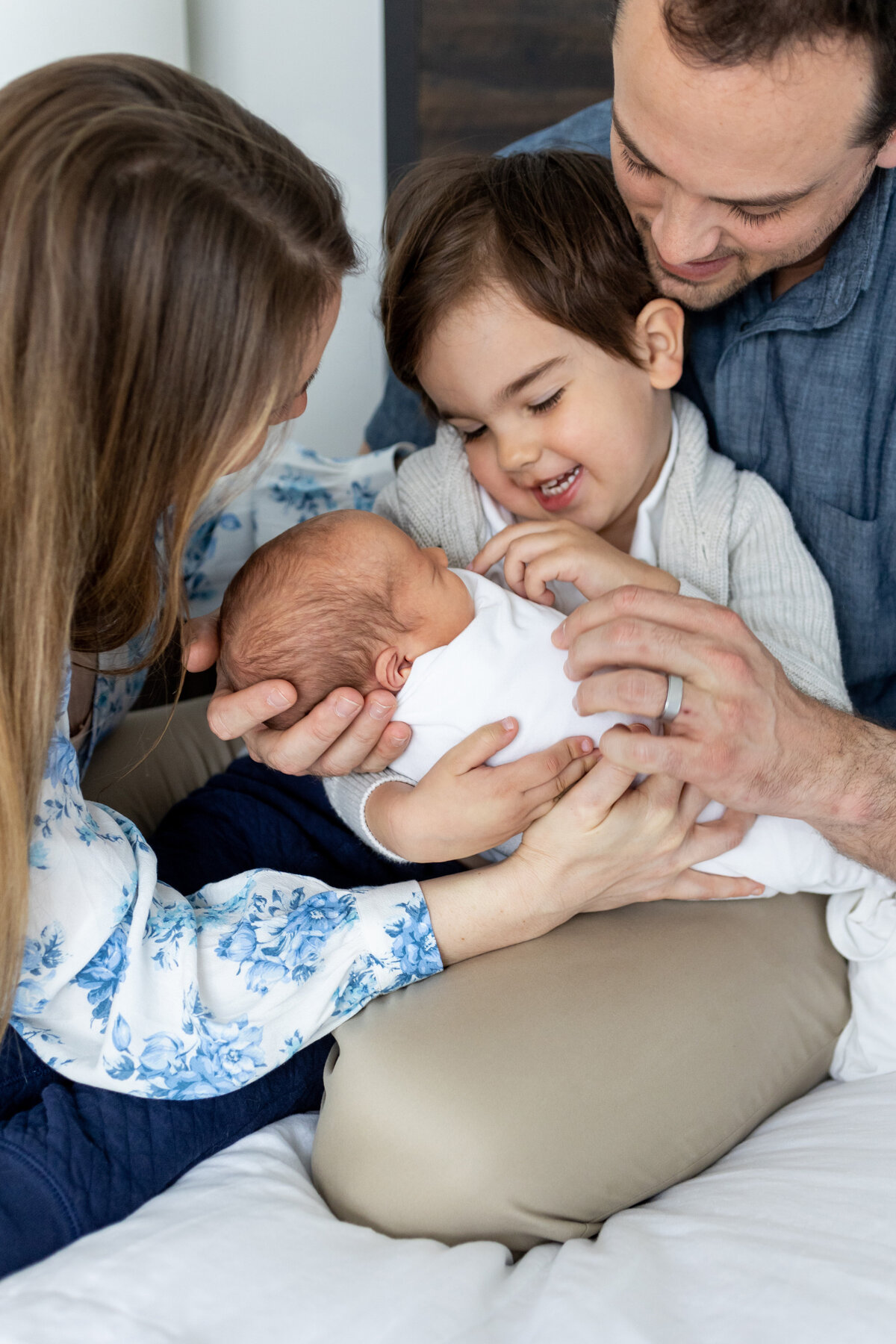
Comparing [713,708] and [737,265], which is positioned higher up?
[737,265]

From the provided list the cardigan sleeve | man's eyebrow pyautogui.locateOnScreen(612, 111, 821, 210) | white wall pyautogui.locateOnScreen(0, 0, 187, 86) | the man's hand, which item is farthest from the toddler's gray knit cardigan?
white wall pyautogui.locateOnScreen(0, 0, 187, 86)

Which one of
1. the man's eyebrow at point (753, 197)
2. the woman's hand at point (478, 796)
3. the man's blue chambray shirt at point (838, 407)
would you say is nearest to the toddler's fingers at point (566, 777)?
the woman's hand at point (478, 796)

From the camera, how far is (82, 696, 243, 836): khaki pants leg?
5.36 ft

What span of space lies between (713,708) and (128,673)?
69 centimetres

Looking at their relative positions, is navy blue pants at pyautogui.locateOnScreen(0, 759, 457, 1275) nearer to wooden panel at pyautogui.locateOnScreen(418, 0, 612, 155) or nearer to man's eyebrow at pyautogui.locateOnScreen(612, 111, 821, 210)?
man's eyebrow at pyautogui.locateOnScreen(612, 111, 821, 210)

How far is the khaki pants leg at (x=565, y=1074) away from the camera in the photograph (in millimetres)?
1053

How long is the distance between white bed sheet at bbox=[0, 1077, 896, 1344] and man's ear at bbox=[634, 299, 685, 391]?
1.08 meters

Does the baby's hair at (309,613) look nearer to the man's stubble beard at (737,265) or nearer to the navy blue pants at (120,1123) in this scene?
the navy blue pants at (120,1123)

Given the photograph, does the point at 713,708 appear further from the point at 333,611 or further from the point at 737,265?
the point at 737,265

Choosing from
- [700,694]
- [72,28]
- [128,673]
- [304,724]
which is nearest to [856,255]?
[700,694]

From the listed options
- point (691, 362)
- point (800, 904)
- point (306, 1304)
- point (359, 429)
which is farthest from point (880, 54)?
point (359, 429)

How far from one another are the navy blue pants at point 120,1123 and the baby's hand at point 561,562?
0.43m

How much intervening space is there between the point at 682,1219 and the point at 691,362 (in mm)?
1293

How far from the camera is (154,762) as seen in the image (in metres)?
1.71
